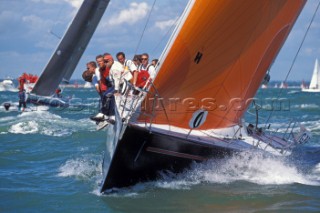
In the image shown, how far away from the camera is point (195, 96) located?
988 cm

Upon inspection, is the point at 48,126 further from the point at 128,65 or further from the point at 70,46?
the point at 128,65

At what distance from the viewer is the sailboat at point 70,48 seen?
19375mm

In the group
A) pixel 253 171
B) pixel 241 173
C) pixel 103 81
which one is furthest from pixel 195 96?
pixel 103 81

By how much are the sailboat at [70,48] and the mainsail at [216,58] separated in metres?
9.19

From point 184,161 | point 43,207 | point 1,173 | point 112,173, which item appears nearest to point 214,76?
point 184,161

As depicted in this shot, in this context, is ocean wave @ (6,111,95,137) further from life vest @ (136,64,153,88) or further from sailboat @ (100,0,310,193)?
sailboat @ (100,0,310,193)

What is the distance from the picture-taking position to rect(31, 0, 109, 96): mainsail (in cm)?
1941

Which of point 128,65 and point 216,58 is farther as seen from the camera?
point 128,65

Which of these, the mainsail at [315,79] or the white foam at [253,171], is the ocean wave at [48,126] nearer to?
the white foam at [253,171]

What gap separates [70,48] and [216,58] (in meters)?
10.8

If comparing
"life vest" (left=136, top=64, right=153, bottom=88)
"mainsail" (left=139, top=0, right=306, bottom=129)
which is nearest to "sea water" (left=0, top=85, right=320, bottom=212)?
"mainsail" (left=139, top=0, right=306, bottom=129)

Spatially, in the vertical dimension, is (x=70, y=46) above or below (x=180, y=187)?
above

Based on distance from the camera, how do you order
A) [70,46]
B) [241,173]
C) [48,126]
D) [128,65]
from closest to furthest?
1. [241,173]
2. [128,65]
3. [70,46]
4. [48,126]

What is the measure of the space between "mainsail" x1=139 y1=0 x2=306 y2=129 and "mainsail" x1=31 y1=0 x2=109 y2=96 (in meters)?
9.19
